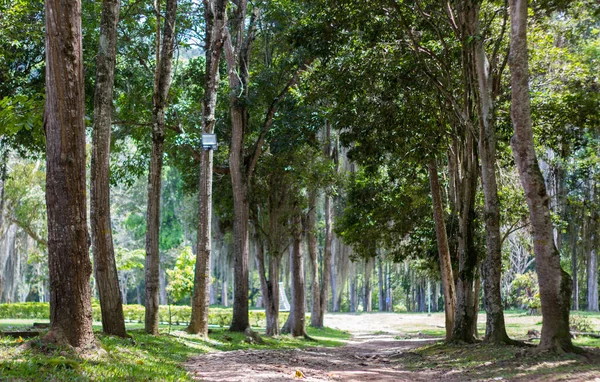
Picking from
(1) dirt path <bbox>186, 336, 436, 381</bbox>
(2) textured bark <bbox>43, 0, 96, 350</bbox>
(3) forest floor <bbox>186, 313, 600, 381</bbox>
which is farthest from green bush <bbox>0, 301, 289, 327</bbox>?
(2) textured bark <bbox>43, 0, 96, 350</bbox>

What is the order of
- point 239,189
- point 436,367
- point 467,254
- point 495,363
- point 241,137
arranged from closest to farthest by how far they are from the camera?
point 495,363
point 436,367
point 467,254
point 239,189
point 241,137

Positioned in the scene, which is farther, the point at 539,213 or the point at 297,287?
the point at 297,287

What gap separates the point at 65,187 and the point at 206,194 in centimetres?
A: 958

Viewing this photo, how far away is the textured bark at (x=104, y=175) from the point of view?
1137cm

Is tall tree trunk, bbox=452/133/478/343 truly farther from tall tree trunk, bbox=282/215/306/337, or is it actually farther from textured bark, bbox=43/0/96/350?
textured bark, bbox=43/0/96/350

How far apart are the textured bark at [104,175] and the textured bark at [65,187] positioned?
342 centimetres

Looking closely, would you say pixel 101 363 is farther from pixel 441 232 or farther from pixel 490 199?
pixel 441 232

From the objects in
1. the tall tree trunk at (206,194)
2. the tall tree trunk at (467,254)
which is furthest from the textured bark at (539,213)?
the tall tree trunk at (206,194)

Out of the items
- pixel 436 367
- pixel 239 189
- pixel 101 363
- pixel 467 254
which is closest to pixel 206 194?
pixel 239 189

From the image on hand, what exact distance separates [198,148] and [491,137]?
437 inches

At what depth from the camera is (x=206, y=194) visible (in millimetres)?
17438

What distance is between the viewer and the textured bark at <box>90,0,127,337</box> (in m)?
11.4

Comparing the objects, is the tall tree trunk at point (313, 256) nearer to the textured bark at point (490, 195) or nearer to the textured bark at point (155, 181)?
the textured bark at point (155, 181)

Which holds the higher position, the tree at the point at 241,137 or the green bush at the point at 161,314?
the tree at the point at 241,137
